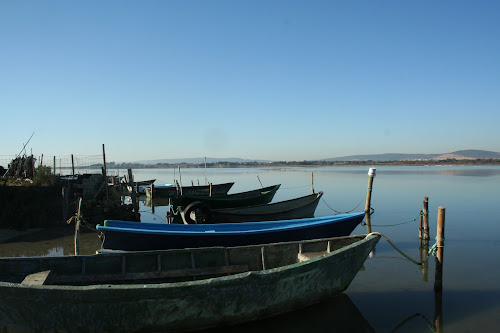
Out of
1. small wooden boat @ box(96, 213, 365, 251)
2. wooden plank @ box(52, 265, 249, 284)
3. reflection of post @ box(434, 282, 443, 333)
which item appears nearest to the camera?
reflection of post @ box(434, 282, 443, 333)

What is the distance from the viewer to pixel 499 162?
410ft

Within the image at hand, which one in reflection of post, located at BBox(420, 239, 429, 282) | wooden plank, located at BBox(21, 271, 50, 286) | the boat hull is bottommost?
reflection of post, located at BBox(420, 239, 429, 282)

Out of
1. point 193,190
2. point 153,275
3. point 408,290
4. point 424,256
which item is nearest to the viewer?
point 153,275

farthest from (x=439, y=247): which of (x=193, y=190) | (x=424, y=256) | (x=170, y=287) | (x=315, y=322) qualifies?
(x=193, y=190)

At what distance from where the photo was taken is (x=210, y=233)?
349 inches

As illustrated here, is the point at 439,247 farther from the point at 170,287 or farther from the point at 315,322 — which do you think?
the point at 170,287

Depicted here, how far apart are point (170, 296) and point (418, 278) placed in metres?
7.06

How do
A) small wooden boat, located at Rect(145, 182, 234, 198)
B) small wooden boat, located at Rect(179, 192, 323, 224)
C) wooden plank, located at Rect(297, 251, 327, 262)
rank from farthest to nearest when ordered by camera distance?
small wooden boat, located at Rect(145, 182, 234, 198) → small wooden boat, located at Rect(179, 192, 323, 224) → wooden plank, located at Rect(297, 251, 327, 262)

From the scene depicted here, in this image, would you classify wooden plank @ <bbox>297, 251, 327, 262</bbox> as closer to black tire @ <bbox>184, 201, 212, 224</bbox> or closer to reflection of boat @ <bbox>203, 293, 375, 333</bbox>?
reflection of boat @ <bbox>203, 293, 375, 333</bbox>

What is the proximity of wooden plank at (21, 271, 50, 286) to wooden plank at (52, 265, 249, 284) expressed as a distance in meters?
0.33

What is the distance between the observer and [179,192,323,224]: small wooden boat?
45.3 ft

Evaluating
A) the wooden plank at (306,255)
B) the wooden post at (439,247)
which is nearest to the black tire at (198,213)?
the wooden plank at (306,255)

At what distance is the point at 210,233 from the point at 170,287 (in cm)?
362

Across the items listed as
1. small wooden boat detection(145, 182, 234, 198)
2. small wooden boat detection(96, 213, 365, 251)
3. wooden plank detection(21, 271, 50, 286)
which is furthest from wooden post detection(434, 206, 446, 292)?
small wooden boat detection(145, 182, 234, 198)
